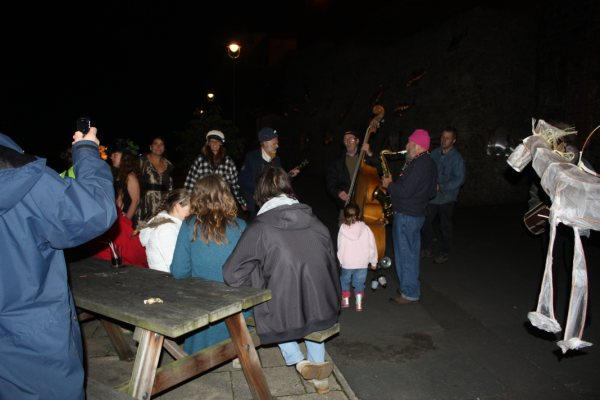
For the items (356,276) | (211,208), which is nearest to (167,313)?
(211,208)

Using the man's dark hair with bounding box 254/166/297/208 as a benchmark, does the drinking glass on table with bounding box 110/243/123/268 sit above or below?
below

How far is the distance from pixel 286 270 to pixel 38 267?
1.49m

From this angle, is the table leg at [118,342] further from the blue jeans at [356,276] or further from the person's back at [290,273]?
the blue jeans at [356,276]

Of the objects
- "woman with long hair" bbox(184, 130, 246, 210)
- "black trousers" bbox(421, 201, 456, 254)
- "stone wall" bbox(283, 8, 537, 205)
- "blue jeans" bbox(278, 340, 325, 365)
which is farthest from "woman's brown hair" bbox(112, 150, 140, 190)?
"stone wall" bbox(283, 8, 537, 205)

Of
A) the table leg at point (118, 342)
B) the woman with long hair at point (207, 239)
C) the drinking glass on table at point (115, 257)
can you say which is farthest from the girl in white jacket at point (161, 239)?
the table leg at point (118, 342)

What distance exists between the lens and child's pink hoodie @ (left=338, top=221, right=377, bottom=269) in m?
4.62

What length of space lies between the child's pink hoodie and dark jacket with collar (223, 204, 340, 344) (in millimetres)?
1628

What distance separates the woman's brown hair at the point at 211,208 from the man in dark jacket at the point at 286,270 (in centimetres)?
31

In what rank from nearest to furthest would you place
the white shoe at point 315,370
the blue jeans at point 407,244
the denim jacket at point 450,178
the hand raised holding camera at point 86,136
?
the hand raised holding camera at point 86,136
the white shoe at point 315,370
the blue jeans at point 407,244
the denim jacket at point 450,178

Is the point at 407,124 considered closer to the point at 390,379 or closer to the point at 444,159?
the point at 444,159

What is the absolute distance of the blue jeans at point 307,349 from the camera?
322cm

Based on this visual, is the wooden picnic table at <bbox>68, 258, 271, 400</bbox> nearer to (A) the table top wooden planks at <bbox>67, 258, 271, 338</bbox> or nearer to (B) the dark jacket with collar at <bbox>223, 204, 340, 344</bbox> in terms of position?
(A) the table top wooden planks at <bbox>67, 258, 271, 338</bbox>

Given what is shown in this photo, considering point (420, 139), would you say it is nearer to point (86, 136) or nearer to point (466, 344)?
point (466, 344)

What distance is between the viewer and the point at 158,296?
2775mm
